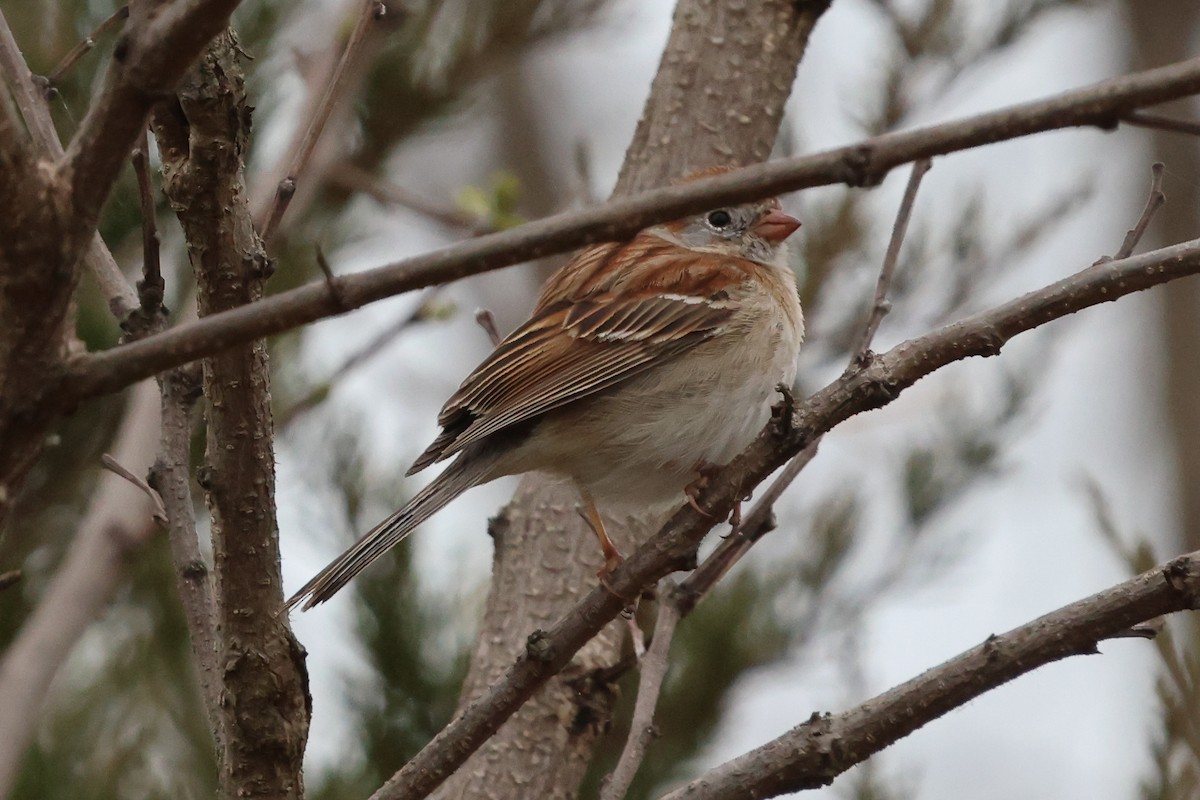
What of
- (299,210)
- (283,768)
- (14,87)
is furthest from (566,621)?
(299,210)

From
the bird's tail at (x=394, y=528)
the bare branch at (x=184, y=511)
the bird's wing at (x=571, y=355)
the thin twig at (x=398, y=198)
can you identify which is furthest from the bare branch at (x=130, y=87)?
the thin twig at (x=398, y=198)

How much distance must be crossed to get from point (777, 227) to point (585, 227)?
3.01 metres

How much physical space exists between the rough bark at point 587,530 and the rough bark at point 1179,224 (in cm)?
375

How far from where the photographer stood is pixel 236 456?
7.34 ft

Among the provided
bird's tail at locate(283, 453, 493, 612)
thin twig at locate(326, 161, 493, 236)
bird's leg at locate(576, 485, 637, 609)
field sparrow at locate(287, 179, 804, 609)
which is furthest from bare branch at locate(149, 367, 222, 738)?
thin twig at locate(326, 161, 493, 236)

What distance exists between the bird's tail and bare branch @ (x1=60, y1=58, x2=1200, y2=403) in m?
1.14

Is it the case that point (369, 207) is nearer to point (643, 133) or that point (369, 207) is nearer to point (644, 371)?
point (643, 133)

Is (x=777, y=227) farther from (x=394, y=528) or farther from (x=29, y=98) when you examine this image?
(x=29, y=98)

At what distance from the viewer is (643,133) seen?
4.70 meters

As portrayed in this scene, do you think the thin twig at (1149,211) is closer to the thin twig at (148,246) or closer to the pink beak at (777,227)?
the thin twig at (148,246)

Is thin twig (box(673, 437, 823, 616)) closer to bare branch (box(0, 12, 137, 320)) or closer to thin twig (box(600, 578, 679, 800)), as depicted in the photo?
thin twig (box(600, 578, 679, 800))

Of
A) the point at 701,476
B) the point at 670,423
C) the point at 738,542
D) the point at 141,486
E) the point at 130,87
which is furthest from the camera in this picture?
the point at 670,423

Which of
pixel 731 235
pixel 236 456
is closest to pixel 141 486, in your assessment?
pixel 236 456

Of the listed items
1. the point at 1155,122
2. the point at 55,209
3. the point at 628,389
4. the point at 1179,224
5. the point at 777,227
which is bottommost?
the point at 1155,122
